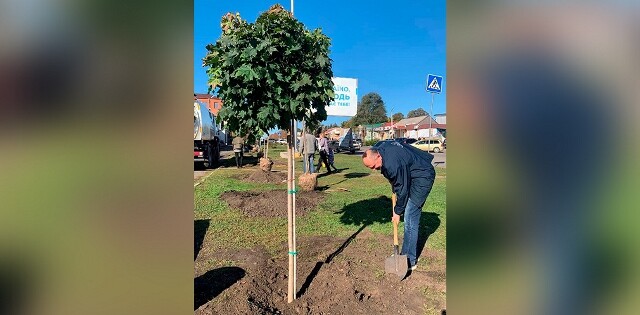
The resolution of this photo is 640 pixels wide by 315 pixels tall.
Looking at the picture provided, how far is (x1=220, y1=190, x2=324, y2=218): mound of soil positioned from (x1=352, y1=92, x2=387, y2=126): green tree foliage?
79.6 meters

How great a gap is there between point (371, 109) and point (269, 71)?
91.3 m

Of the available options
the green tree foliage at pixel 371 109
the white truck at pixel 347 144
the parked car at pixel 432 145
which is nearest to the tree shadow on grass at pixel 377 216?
the white truck at pixel 347 144

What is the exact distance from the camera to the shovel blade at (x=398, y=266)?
4241 mm

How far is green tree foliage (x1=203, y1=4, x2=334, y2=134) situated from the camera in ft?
10.4

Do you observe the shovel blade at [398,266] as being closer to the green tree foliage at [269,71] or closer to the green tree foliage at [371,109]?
the green tree foliage at [269,71]

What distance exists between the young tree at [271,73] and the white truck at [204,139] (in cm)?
1123

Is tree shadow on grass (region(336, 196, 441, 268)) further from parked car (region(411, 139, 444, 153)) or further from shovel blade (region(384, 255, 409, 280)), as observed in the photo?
parked car (region(411, 139, 444, 153))

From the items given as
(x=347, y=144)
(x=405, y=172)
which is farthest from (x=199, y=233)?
(x=347, y=144)
